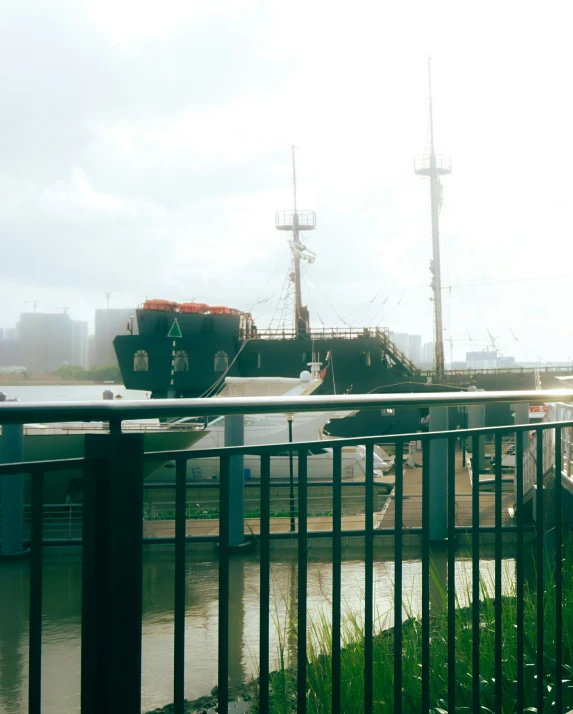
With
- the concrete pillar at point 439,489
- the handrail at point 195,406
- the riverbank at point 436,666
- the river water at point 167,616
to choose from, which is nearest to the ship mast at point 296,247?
the concrete pillar at point 439,489

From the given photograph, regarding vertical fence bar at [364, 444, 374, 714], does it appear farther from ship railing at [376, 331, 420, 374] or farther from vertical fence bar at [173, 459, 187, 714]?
ship railing at [376, 331, 420, 374]

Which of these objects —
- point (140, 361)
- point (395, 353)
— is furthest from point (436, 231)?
point (140, 361)

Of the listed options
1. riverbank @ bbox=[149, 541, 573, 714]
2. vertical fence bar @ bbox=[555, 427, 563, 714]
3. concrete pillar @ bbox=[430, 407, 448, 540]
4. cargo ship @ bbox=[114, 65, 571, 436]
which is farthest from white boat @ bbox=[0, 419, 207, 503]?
cargo ship @ bbox=[114, 65, 571, 436]

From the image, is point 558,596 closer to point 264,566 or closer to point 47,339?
point 264,566

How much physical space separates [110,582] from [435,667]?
203 centimetres

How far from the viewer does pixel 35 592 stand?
1204 millimetres

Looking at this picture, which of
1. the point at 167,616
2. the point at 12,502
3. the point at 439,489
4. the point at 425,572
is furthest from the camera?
the point at 439,489

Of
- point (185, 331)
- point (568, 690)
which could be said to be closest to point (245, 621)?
point (568, 690)

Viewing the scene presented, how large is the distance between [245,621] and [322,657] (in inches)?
75.0

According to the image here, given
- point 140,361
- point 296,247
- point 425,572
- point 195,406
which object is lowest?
point 425,572

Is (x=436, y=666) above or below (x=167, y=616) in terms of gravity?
above

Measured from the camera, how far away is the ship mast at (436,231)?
3164cm

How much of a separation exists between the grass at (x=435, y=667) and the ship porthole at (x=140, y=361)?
28.1 metres

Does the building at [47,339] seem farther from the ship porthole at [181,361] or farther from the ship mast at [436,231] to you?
the ship mast at [436,231]
